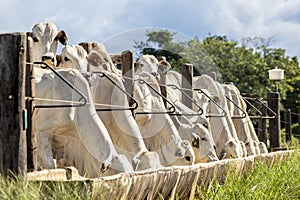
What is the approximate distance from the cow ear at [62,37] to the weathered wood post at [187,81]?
205 cm

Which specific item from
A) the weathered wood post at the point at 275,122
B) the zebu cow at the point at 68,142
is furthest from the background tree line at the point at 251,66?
the zebu cow at the point at 68,142

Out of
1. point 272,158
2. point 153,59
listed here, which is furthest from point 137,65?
point 272,158

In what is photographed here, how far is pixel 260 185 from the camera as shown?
20.1 feet

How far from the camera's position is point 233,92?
472 inches

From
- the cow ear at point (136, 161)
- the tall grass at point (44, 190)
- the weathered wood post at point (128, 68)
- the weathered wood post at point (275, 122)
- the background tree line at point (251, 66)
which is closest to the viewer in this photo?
the tall grass at point (44, 190)

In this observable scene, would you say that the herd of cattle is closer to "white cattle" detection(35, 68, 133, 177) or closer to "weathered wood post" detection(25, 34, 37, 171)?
"white cattle" detection(35, 68, 133, 177)

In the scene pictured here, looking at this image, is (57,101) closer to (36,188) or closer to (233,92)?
(36,188)

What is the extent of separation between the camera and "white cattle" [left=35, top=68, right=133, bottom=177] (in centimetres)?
614

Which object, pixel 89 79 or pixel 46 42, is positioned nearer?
pixel 89 79

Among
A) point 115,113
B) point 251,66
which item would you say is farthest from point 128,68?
point 251,66

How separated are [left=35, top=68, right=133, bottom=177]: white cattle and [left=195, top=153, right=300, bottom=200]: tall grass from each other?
3.01 ft

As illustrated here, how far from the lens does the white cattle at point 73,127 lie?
20.1ft

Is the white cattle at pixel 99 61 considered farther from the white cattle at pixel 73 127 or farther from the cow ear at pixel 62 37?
the white cattle at pixel 73 127

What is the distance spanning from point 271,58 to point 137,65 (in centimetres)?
2425
